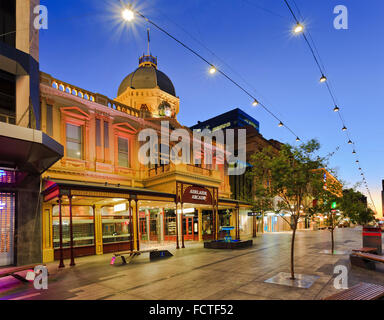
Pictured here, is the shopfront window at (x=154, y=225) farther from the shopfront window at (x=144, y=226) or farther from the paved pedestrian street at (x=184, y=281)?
the paved pedestrian street at (x=184, y=281)

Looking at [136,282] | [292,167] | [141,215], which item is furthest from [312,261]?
[141,215]

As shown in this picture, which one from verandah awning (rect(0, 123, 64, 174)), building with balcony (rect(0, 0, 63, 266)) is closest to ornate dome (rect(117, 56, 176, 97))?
building with balcony (rect(0, 0, 63, 266))

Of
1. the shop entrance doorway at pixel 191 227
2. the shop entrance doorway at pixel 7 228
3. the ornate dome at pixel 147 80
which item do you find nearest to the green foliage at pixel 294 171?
the shop entrance doorway at pixel 7 228

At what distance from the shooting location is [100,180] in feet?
55.7

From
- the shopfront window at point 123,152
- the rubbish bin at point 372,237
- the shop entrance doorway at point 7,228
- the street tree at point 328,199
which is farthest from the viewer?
the shopfront window at point 123,152

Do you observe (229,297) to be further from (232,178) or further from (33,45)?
(232,178)

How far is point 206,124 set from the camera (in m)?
131

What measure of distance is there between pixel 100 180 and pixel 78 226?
10.2 ft

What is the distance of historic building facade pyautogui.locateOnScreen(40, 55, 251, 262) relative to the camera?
14164 mm

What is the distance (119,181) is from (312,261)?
504 inches

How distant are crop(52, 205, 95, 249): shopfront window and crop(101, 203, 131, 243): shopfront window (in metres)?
0.92

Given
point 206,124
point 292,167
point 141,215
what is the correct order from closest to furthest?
point 292,167 → point 141,215 → point 206,124

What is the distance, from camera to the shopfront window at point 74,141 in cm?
1617

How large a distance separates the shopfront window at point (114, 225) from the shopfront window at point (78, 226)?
0.92 m
